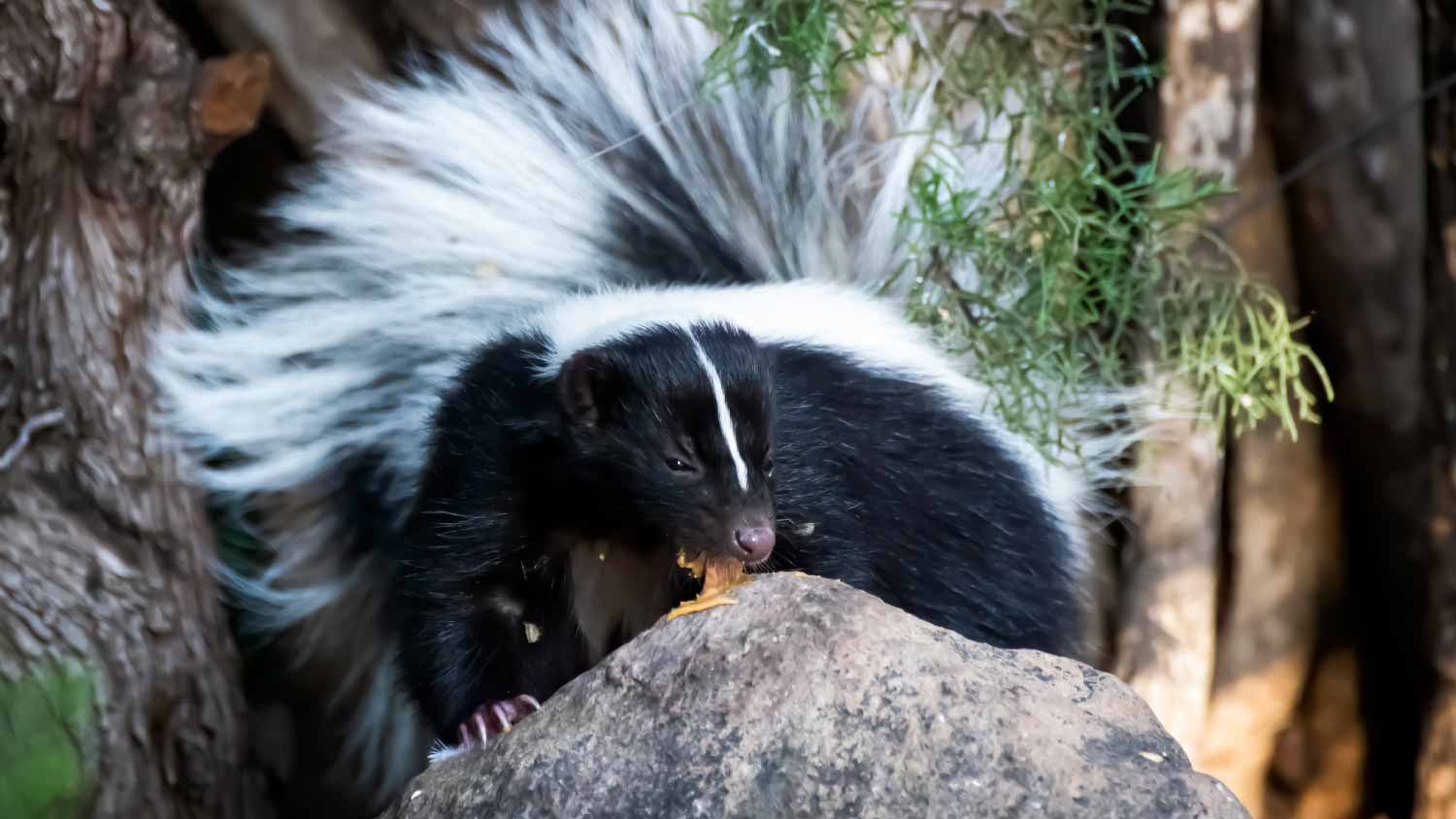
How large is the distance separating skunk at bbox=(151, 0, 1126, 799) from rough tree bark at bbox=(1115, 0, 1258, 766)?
0.34 metres

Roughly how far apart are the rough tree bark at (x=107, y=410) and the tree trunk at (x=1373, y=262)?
8.13ft

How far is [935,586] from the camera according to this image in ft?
9.60

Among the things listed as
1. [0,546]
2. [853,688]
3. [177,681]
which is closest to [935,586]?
[853,688]

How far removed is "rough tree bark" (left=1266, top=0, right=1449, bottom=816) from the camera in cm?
372

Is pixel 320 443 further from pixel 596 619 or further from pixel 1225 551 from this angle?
pixel 1225 551

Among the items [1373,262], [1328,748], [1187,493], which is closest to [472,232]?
→ [1187,493]

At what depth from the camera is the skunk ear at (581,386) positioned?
2.51m

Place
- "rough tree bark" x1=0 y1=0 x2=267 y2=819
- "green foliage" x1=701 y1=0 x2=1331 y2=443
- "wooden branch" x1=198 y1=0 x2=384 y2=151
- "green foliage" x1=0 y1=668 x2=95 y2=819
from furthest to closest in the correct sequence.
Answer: "wooden branch" x1=198 y1=0 x2=384 y2=151
"green foliage" x1=701 y1=0 x2=1331 y2=443
"rough tree bark" x1=0 y1=0 x2=267 y2=819
"green foliage" x1=0 y1=668 x2=95 y2=819

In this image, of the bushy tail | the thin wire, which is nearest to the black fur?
the bushy tail

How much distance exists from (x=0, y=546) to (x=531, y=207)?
3.92ft

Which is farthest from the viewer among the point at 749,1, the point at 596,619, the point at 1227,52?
the point at 1227,52

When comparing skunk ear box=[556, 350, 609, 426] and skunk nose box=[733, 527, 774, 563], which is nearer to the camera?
skunk nose box=[733, 527, 774, 563]

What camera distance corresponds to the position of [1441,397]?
11.7ft

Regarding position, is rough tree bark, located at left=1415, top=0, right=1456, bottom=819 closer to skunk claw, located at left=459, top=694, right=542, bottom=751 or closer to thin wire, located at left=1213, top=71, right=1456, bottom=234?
thin wire, located at left=1213, top=71, right=1456, bottom=234
